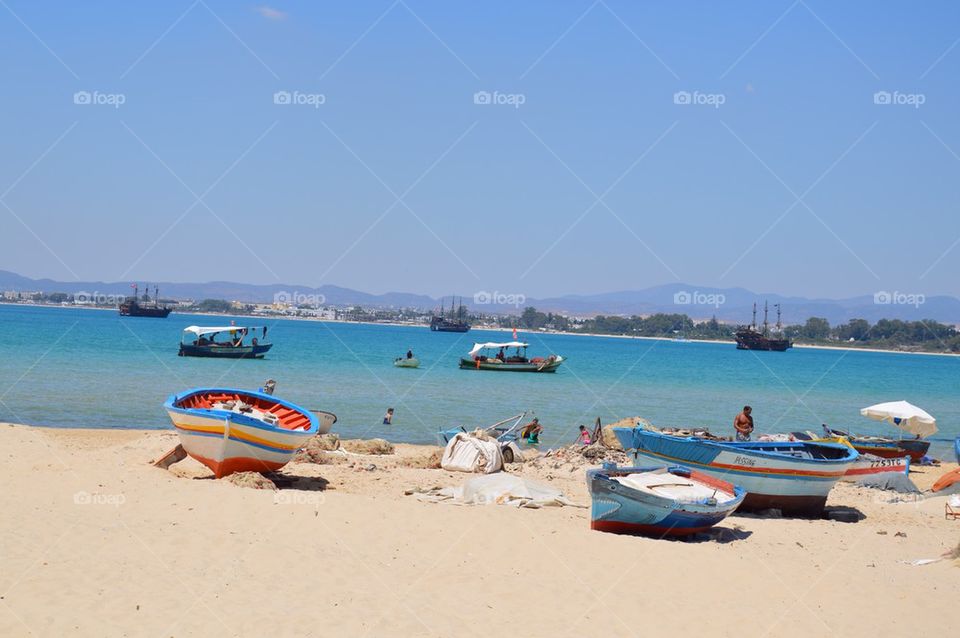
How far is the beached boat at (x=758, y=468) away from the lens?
50.9 ft

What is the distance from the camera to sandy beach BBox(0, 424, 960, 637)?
8.70 meters

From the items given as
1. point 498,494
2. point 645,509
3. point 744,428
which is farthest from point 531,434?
point 645,509

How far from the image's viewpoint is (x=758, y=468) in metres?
15.6

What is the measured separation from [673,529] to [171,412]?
8.32 metres

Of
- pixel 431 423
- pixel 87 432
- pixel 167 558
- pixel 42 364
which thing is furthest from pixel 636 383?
pixel 167 558

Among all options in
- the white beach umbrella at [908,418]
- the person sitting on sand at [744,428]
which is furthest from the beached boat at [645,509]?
the white beach umbrella at [908,418]

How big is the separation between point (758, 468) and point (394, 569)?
7.74 meters

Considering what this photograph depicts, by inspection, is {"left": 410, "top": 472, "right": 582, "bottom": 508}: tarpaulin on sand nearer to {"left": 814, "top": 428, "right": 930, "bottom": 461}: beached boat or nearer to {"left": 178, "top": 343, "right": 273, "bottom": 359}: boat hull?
{"left": 814, "top": 428, "right": 930, "bottom": 461}: beached boat

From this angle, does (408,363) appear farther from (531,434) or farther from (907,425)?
(907,425)

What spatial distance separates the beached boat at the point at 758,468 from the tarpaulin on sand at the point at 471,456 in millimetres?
3314

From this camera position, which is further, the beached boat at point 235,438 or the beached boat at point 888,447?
the beached boat at point 888,447

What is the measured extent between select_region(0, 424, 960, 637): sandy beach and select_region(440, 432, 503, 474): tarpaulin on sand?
3572 mm

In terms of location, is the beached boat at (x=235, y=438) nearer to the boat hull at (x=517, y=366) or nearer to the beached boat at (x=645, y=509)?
the beached boat at (x=645, y=509)

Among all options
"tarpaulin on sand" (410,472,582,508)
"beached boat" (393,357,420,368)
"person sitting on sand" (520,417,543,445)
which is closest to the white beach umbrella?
"person sitting on sand" (520,417,543,445)
